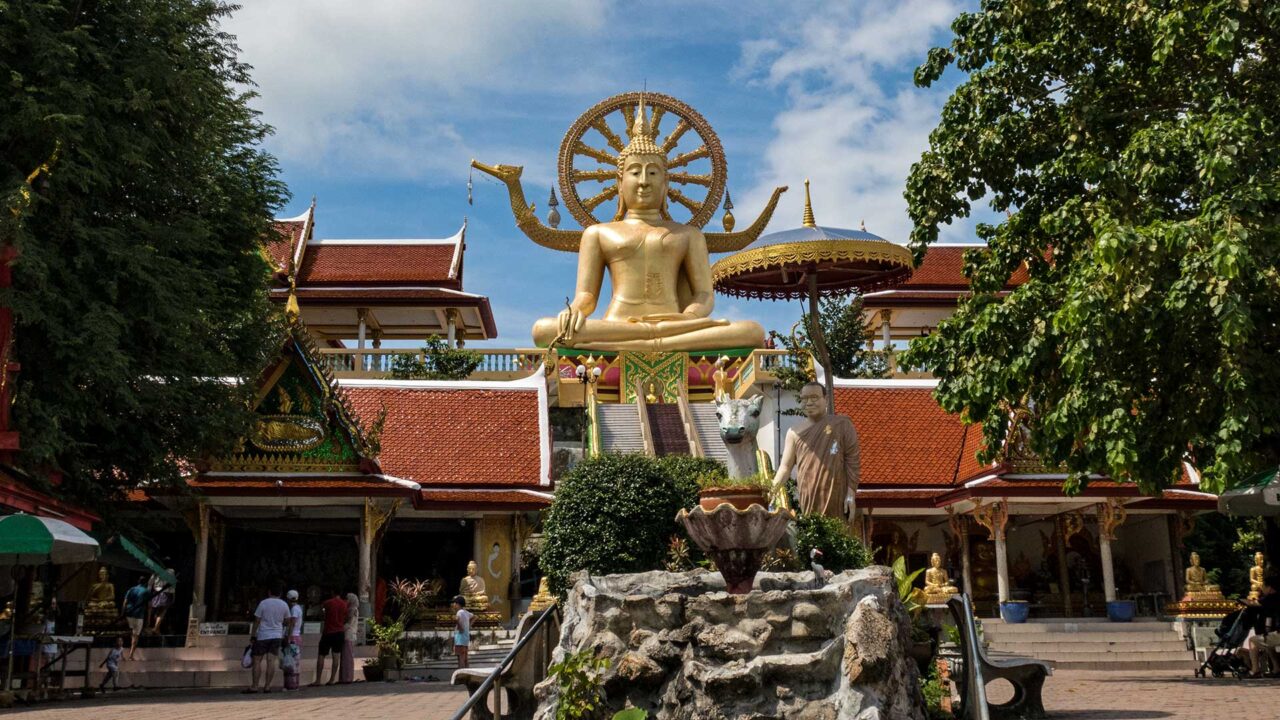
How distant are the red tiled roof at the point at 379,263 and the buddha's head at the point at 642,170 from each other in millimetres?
10529

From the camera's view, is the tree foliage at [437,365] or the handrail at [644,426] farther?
the tree foliage at [437,365]

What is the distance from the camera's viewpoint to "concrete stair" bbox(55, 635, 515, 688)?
14.0m

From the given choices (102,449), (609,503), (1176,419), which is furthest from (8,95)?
(1176,419)

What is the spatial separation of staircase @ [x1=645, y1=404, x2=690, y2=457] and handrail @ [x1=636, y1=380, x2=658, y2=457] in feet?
0.28

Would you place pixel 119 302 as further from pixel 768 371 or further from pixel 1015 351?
pixel 768 371

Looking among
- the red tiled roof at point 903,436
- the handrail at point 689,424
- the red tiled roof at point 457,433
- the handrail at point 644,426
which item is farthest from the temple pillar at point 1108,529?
the red tiled roof at point 457,433

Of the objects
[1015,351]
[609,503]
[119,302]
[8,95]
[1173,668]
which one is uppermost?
[8,95]

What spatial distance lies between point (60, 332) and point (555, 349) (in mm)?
12669

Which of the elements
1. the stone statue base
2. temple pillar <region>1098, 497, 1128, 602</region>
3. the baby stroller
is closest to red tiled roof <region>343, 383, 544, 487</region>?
temple pillar <region>1098, 497, 1128, 602</region>

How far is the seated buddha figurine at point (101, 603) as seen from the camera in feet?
53.6

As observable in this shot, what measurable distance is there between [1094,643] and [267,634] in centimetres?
968

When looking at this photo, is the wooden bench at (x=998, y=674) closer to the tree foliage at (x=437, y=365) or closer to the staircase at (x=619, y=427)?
the staircase at (x=619, y=427)

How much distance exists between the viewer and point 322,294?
1403 inches

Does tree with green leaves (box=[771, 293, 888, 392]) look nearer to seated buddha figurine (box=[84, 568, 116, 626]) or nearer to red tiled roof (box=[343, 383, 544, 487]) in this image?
red tiled roof (box=[343, 383, 544, 487])
